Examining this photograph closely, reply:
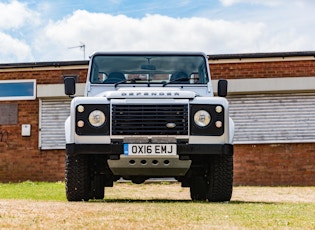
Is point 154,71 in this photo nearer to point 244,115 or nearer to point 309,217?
point 309,217

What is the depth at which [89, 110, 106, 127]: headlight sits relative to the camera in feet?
31.7

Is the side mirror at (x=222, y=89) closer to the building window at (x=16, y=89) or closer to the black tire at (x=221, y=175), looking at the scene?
the black tire at (x=221, y=175)

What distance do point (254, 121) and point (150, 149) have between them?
41.8ft

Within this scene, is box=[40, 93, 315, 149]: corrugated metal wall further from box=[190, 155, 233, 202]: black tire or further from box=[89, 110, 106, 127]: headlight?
box=[89, 110, 106, 127]: headlight

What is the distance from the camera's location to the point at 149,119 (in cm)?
968

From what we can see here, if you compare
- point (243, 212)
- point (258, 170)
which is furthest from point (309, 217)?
point (258, 170)

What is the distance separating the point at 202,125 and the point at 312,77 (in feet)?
40.9

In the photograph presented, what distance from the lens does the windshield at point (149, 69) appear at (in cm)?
1086

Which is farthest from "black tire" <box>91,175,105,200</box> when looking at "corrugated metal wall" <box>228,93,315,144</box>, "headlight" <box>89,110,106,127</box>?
"corrugated metal wall" <box>228,93,315,144</box>

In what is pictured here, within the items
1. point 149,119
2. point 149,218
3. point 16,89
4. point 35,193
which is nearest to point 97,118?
point 149,119

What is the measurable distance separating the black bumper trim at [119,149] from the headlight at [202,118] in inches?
11.8

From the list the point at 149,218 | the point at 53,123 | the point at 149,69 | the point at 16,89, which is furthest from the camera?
the point at 16,89

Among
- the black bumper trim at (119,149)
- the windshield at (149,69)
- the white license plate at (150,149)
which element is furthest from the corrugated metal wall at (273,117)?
the white license plate at (150,149)

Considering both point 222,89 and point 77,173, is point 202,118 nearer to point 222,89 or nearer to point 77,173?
point 222,89
